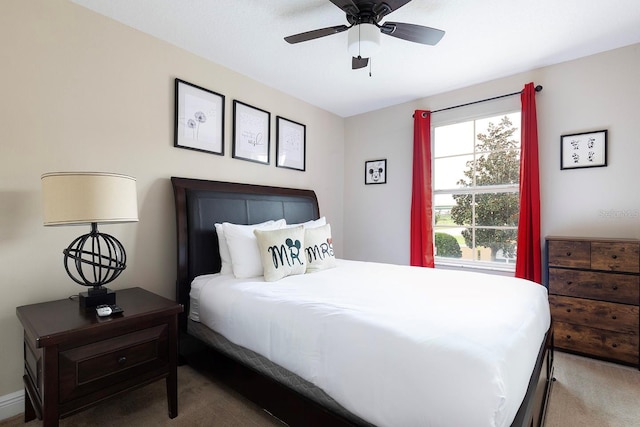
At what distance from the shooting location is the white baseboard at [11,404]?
5.74 feet

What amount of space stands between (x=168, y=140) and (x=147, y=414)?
197 centimetres

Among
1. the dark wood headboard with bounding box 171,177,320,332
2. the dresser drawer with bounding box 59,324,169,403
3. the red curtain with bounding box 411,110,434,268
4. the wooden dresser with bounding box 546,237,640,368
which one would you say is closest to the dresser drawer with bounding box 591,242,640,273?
the wooden dresser with bounding box 546,237,640,368

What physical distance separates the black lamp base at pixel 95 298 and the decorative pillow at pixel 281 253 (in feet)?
3.06

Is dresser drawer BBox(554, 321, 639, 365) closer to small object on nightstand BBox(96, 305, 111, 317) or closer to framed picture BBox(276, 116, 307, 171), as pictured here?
framed picture BBox(276, 116, 307, 171)

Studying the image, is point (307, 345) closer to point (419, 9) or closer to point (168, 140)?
point (168, 140)

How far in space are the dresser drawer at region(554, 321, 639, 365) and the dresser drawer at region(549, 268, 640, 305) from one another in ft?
0.90

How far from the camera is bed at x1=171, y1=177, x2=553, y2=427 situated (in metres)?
1.05

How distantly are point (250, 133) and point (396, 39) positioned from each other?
163 cm

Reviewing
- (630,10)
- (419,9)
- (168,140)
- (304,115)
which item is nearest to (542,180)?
(630,10)

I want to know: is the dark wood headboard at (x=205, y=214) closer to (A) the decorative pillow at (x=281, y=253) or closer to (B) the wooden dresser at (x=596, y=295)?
(A) the decorative pillow at (x=281, y=253)

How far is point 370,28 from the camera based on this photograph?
6.14 ft

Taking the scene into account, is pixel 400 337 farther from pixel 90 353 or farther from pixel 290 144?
pixel 290 144

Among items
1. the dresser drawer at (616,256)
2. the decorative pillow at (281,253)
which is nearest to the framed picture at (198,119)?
the decorative pillow at (281,253)

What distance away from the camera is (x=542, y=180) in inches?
116
